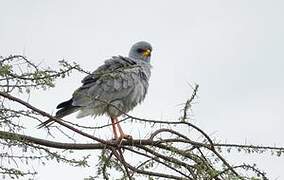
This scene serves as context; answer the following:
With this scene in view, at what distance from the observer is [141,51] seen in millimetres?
9258

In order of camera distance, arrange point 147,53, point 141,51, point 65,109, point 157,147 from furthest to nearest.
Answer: point 141,51
point 147,53
point 65,109
point 157,147

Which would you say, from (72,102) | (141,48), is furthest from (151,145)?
(141,48)

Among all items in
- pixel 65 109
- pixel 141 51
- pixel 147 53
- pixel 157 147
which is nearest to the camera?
pixel 157 147

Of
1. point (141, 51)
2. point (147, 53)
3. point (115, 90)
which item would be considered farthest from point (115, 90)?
point (141, 51)

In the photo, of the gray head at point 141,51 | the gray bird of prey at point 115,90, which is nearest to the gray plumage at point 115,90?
the gray bird of prey at point 115,90

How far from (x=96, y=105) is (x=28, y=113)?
2665mm

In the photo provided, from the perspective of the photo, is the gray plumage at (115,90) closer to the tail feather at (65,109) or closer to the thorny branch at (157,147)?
the tail feather at (65,109)

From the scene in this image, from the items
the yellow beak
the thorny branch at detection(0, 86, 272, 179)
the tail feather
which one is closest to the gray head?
the yellow beak

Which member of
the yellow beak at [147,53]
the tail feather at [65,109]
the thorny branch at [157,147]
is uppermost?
the yellow beak at [147,53]

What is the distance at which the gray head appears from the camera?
9.06 metres

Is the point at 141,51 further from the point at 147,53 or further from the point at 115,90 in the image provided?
the point at 115,90

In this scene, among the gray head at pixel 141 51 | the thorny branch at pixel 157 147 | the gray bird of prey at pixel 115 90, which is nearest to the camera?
the thorny branch at pixel 157 147

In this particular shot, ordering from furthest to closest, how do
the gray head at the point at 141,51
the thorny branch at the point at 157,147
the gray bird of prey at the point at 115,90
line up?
the gray head at the point at 141,51
the gray bird of prey at the point at 115,90
the thorny branch at the point at 157,147

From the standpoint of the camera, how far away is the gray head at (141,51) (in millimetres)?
9055
